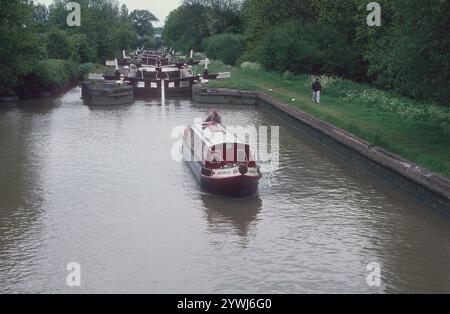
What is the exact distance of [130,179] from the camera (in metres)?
21.1

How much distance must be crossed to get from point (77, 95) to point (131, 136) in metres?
23.0

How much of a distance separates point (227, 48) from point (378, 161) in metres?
58.9

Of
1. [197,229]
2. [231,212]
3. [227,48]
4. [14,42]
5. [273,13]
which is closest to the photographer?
[197,229]

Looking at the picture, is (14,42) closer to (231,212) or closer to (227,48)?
(231,212)

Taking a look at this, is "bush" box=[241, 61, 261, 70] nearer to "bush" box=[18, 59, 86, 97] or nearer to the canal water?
"bush" box=[18, 59, 86, 97]

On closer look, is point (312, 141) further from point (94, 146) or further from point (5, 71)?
point (5, 71)

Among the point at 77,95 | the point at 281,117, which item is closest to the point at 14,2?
the point at 77,95

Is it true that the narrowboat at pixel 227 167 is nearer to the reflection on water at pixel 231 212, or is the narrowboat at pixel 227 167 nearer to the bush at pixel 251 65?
the reflection on water at pixel 231 212

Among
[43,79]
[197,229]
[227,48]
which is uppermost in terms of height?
[227,48]

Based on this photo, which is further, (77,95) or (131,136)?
(77,95)

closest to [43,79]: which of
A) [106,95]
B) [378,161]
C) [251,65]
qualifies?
[106,95]

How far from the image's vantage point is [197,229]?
16156 millimetres

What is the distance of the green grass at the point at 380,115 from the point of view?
21266mm

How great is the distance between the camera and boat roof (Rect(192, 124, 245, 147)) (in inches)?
770
